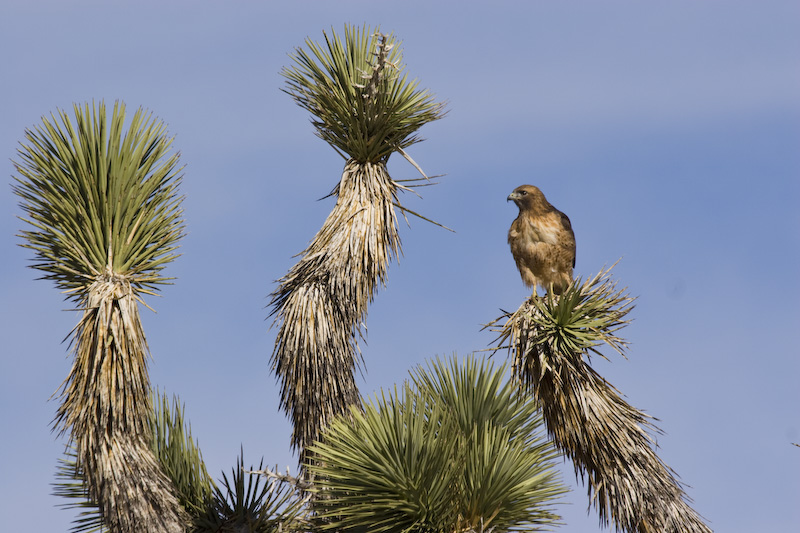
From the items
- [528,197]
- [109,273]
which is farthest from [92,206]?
[528,197]

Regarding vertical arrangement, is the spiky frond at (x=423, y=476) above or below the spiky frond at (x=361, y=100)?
below

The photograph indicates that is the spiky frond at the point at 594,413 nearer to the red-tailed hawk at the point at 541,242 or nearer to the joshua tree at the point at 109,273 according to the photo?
the red-tailed hawk at the point at 541,242

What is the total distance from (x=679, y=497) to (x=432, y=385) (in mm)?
2605

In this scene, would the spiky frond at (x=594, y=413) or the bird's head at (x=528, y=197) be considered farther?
the bird's head at (x=528, y=197)

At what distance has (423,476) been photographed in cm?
732

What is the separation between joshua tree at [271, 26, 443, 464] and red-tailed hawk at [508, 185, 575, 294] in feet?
4.49

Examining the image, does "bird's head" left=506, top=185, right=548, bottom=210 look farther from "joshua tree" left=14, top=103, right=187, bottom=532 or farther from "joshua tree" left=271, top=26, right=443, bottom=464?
"joshua tree" left=14, top=103, right=187, bottom=532

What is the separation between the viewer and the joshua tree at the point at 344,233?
8.70 m

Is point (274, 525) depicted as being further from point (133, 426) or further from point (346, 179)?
point (346, 179)

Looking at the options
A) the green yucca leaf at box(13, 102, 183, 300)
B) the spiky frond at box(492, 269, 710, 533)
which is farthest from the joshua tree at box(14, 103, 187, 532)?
the spiky frond at box(492, 269, 710, 533)

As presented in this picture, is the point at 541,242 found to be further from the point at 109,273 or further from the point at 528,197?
the point at 109,273

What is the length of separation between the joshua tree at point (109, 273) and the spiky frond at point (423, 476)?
1.55 m

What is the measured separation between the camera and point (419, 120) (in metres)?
9.96

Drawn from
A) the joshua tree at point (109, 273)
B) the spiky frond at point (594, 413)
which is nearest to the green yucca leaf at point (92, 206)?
the joshua tree at point (109, 273)
